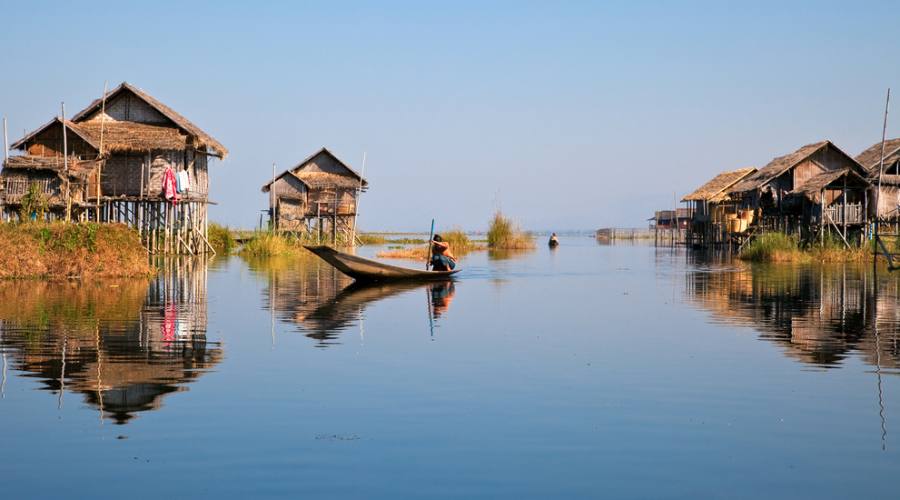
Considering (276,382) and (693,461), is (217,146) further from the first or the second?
(693,461)

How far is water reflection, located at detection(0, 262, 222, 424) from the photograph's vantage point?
9.88 metres

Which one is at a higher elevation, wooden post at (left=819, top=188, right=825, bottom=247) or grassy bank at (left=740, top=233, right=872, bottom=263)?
wooden post at (left=819, top=188, right=825, bottom=247)

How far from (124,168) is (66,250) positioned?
1606cm

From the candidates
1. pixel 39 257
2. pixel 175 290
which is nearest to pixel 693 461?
pixel 175 290

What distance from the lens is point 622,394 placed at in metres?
9.98

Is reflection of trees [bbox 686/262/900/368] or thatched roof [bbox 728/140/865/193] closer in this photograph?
reflection of trees [bbox 686/262/900/368]

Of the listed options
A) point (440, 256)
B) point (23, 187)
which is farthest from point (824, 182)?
point (23, 187)

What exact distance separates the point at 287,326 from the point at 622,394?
289 inches

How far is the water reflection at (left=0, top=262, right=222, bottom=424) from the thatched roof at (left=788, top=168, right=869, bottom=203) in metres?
33.2

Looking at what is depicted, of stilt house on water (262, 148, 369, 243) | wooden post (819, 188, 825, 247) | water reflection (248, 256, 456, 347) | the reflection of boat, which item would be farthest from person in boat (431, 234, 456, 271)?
stilt house on water (262, 148, 369, 243)

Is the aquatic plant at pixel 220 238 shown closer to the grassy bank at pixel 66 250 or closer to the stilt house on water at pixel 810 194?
the grassy bank at pixel 66 250

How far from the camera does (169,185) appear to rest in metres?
39.7

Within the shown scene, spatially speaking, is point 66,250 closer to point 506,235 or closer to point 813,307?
point 813,307

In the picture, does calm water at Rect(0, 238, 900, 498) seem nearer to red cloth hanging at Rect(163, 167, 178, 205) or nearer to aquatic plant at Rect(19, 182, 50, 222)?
aquatic plant at Rect(19, 182, 50, 222)
